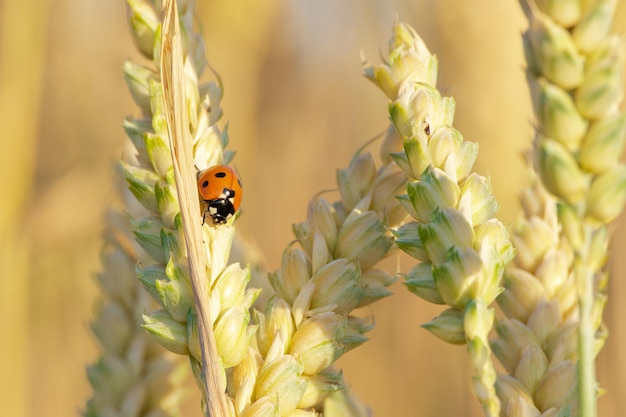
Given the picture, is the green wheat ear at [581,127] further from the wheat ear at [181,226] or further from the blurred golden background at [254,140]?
the blurred golden background at [254,140]

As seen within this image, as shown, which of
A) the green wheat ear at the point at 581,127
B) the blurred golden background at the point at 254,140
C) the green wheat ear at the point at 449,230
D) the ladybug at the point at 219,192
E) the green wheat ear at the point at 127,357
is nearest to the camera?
the green wheat ear at the point at 581,127

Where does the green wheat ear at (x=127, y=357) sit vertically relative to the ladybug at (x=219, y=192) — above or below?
below

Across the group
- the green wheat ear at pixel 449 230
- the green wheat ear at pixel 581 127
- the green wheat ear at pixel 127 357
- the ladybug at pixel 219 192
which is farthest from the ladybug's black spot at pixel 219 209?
the green wheat ear at pixel 581 127

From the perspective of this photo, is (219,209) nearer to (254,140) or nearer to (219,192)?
(219,192)

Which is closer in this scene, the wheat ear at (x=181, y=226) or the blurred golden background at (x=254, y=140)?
the wheat ear at (x=181, y=226)

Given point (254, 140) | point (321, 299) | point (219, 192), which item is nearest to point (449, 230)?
point (321, 299)
